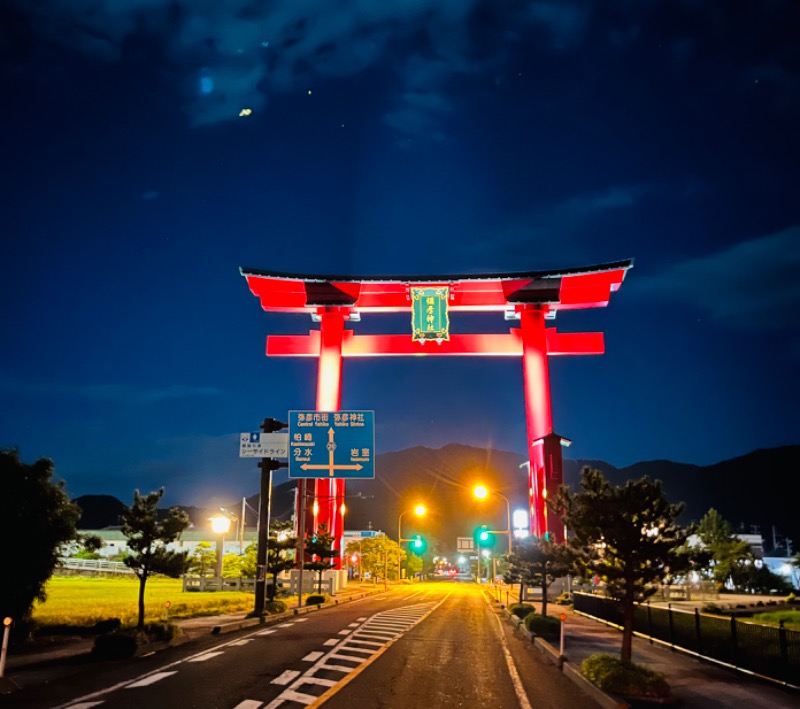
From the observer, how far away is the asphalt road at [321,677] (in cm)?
1128

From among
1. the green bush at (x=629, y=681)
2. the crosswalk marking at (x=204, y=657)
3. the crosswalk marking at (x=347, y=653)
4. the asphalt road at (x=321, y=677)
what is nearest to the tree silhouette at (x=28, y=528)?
the asphalt road at (x=321, y=677)

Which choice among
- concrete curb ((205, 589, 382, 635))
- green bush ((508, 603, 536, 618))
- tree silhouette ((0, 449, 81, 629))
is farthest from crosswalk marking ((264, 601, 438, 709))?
tree silhouette ((0, 449, 81, 629))

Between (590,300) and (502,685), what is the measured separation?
1569 inches

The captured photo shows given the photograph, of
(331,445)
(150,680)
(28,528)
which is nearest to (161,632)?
(28,528)

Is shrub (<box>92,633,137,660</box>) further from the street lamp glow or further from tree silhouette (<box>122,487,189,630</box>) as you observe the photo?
the street lamp glow

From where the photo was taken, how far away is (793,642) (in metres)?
13.2

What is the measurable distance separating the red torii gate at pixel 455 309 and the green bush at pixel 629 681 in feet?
109

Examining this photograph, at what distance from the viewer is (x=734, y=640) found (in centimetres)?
1520

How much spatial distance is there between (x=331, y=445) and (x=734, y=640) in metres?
16.6

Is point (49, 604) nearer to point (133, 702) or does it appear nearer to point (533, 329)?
point (133, 702)

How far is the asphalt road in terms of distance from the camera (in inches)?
444

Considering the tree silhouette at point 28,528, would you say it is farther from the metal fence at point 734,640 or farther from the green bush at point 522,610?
the green bush at point 522,610

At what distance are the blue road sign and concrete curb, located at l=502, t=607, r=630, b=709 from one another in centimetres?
944

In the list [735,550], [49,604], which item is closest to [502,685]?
[49,604]
